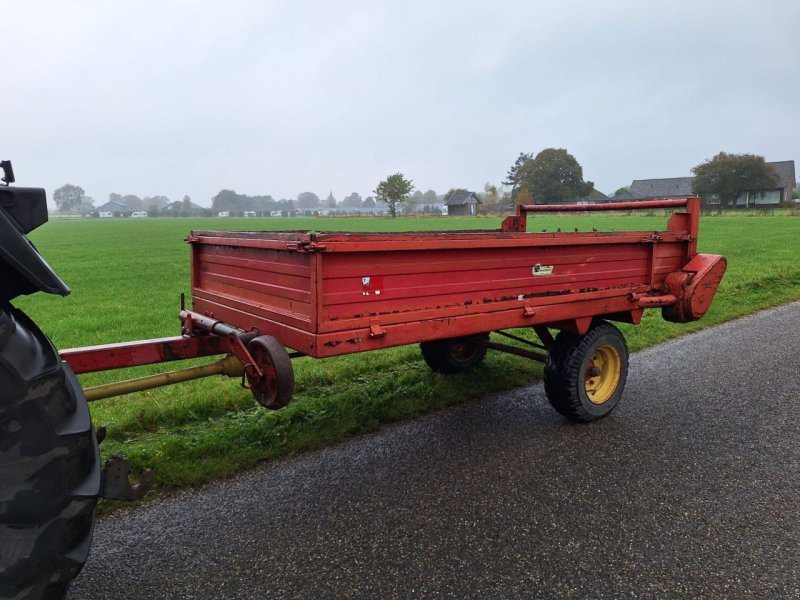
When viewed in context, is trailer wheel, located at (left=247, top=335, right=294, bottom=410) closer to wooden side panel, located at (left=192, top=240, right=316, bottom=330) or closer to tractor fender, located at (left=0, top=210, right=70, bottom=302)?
wooden side panel, located at (left=192, top=240, right=316, bottom=330)

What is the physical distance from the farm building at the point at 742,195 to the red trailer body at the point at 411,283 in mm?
55533

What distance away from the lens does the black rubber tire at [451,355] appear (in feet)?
18.2

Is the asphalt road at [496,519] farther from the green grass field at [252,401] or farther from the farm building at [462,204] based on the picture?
the farm building at [462,204]

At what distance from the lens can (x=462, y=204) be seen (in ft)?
267

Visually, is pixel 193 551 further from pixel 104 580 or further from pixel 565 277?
pixel 565 277

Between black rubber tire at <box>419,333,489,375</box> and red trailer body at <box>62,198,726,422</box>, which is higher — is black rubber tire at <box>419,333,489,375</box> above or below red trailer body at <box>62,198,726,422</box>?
below

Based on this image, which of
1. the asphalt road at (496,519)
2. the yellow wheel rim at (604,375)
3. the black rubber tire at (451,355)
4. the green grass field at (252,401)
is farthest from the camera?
the black rubber tire at (451,355)

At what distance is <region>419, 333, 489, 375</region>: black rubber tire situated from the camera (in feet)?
18.2

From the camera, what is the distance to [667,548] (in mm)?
2945

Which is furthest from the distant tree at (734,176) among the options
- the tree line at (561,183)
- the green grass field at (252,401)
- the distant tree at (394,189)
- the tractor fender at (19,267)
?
the tractor fender at (19,267)

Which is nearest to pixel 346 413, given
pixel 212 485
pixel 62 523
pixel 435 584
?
pixel 212 485

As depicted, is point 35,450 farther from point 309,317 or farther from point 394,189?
point 394,189

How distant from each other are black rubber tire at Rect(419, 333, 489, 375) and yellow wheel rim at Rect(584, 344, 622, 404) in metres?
1.09

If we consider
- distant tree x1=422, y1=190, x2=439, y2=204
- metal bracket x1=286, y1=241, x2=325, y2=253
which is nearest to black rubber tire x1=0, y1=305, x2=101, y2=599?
metal bracket x1=286, y1=241, x2=325, y2=253
